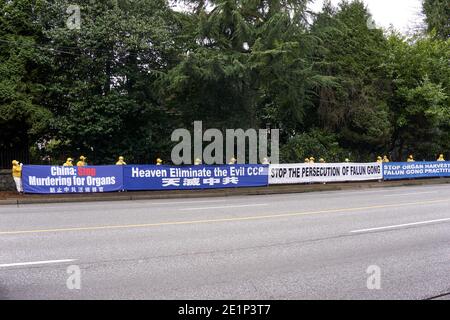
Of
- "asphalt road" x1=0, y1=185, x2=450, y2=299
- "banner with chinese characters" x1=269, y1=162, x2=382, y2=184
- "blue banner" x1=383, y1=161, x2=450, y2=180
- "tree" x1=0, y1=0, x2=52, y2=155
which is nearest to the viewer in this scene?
"asphalt road" x1=0, y1=185, x2=450, y2=299

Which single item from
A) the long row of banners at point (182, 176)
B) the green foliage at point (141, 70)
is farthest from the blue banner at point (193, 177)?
the green foliage at point (141, 70)

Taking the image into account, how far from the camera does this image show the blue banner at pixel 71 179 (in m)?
19.2

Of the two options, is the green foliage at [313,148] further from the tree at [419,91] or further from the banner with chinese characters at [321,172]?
the tree at [419,91]

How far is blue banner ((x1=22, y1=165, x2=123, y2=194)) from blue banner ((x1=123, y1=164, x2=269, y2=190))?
1.99ft

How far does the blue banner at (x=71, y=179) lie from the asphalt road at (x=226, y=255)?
6.30 metres

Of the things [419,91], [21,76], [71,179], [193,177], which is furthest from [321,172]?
[21,76]

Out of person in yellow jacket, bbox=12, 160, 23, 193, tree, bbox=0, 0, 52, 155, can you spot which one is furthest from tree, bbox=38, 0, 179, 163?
person in yellow jacket, bbox=12, 160, 23, 193

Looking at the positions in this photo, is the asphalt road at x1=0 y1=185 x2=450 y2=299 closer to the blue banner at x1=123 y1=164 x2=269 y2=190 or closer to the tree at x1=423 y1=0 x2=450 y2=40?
the blue banner at x1=123 y1=164 x2=269 y2=190

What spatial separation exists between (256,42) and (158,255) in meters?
16.1

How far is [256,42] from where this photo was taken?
22016mm

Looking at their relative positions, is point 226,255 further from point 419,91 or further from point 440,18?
point 440,18

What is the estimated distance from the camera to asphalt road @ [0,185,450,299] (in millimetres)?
5844

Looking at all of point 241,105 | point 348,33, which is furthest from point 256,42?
point 348,33

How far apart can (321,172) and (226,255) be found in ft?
64.6
